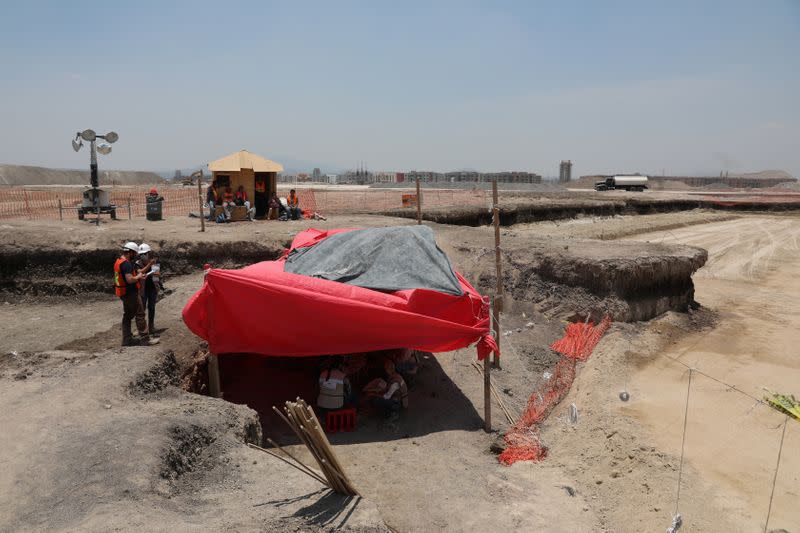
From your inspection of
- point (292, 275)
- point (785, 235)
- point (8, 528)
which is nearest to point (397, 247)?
point (292, 275)

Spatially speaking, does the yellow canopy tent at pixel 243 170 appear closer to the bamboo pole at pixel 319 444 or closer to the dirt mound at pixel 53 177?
the bamboo pole at pixel 319 444

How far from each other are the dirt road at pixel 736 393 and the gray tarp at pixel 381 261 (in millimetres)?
3739

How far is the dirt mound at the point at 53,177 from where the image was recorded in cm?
4969

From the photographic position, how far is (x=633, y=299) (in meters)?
12.3

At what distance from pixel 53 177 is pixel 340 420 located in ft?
200

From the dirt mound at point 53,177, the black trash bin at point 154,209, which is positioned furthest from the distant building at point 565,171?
the black trash bin at point 154,209

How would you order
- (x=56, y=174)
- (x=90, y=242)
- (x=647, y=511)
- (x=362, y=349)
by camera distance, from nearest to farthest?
(x=647, y=511) < (x=362, y=349) < (x=90, y=242) < (x=56, y=174)

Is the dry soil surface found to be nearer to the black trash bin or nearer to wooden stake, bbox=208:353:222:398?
wooden stake, bbox=208:353:222:398

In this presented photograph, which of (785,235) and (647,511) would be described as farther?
(785,235)

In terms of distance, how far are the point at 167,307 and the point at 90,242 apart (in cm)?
357

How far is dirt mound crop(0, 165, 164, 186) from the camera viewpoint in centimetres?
4969

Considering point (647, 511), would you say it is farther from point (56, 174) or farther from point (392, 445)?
point (56, 174)

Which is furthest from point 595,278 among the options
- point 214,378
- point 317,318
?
point 214,378

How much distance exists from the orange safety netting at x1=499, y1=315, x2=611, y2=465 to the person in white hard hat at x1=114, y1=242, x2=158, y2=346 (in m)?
5.72
